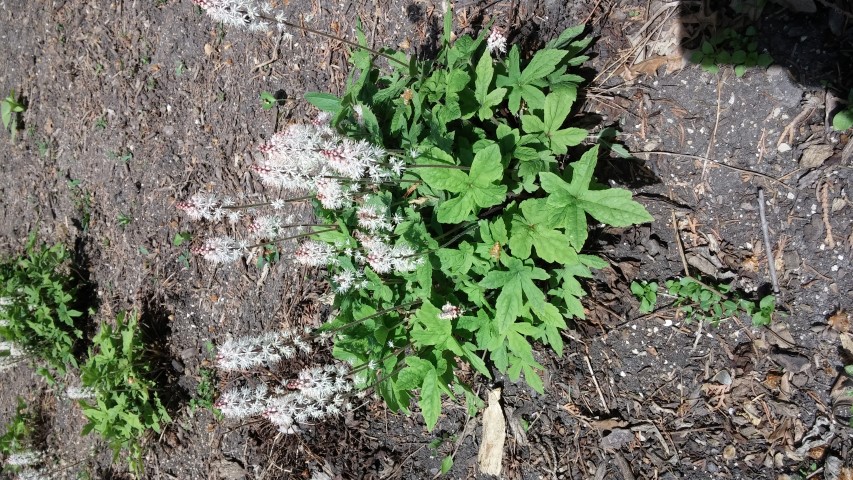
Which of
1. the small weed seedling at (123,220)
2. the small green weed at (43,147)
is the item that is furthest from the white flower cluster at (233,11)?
the small green weed at (43,147)

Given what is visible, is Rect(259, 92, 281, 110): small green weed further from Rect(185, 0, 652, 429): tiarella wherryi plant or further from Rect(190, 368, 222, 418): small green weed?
Rect(190, 368, 222, 418): small green weed

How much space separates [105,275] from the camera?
209 inches

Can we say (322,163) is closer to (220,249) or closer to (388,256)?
(388,256)

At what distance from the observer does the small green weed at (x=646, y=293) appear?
3.01 meters

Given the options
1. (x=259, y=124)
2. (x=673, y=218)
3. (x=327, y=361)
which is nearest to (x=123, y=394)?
(x=327, y=361)

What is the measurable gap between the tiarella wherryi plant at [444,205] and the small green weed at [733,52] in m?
0.66

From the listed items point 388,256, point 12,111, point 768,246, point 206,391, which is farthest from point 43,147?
point 768,246

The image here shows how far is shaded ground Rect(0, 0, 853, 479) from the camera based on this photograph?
8.65 feet

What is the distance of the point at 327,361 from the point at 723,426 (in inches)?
107

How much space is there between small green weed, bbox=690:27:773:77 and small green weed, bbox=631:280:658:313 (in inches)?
48.9

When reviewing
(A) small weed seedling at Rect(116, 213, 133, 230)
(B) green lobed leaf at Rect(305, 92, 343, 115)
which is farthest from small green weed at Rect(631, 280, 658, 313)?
(A) small weed seedling at Rect(116, 213, 133, 230)

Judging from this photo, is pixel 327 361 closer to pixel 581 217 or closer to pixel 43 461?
pixel 581 217

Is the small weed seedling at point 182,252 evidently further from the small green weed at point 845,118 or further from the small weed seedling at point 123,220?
the small green weed at point 845,118

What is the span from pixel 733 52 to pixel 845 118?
0.62m
